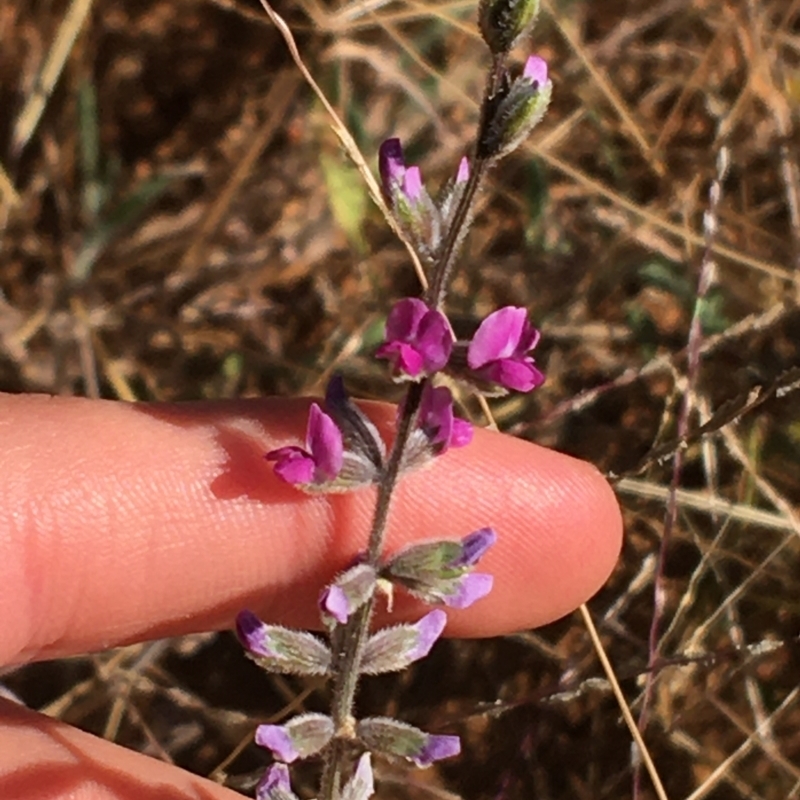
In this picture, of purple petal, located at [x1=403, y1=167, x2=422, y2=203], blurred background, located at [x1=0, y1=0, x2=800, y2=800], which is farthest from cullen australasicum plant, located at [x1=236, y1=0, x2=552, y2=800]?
blurred background, located at [x1=0, y1=0, x2=800, y2=800]

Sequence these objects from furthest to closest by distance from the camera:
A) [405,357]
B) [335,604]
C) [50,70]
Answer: [50,70], [335,604], [405,357]

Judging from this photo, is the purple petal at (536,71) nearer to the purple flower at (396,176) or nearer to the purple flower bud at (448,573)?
the purple flower at (396,176)

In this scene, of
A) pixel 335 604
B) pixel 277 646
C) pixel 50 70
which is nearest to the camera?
pixel 335 604

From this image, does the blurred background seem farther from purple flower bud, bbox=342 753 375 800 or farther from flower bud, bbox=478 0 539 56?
flower bud, bbox=478 0 539 56

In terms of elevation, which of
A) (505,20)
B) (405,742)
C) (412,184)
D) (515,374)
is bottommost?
(405,742)

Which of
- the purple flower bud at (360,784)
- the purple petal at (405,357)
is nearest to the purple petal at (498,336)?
the purple petal at (405,357)

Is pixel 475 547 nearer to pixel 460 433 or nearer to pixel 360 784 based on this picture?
pixel 460 433

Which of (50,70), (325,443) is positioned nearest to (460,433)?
(325,443)

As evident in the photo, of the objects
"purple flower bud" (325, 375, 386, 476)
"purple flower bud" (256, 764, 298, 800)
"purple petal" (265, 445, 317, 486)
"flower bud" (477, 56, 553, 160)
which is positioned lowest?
"purple flower bud" (256, 764, 298, 800)
